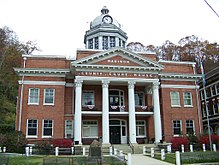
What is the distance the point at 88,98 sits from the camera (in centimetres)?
3253

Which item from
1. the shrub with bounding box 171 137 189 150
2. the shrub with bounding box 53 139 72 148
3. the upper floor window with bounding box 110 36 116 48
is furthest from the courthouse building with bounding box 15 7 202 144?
the upper floor window with bounding box 110 36 116 48

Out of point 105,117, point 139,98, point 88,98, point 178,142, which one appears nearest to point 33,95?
point 88,98

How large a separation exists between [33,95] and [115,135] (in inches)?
421

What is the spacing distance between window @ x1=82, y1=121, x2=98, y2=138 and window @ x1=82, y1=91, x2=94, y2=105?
2.39 m

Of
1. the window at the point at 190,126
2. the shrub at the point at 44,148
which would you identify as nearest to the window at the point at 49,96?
the shrub at the point at 44,148

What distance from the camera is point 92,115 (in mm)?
31312

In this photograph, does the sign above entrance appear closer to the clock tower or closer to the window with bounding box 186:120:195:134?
the window with bounding box 186:120:195:134

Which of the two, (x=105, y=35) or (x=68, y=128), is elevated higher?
(x=105, y=35)

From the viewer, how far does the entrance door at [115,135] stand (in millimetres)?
31906

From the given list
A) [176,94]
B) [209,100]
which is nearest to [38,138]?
[176,94]

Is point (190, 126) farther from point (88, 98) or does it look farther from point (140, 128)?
point (88, 98)

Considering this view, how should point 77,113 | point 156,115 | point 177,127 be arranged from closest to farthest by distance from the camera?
point 77,113
point 156,115
point 177,127

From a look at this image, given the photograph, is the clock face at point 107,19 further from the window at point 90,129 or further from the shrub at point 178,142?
the shrub at point 178,142

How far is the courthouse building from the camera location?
29547mm
